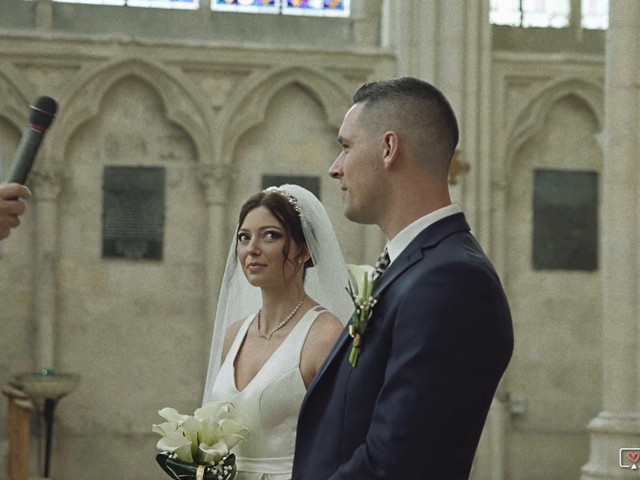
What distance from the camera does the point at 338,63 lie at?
10766mm

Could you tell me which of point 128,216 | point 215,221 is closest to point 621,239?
point 215,221

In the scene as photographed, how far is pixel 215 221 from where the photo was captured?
1051 centimetres

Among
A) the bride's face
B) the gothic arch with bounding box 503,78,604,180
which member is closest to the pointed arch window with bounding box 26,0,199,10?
the gothic arch with bounding box 503,78,604,180

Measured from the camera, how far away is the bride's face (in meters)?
3.71

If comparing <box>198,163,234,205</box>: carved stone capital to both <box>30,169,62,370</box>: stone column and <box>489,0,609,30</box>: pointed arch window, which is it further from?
<box>489,0,609,30</box>: pointed arch window

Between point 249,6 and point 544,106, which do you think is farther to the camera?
point 249,6

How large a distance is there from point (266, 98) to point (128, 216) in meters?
1.60

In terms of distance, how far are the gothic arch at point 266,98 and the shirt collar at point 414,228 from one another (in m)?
8.40

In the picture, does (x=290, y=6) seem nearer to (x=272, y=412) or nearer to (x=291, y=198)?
(x=291, y=198)

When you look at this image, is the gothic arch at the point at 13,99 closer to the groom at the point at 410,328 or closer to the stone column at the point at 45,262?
the stone column at the point at 45,262

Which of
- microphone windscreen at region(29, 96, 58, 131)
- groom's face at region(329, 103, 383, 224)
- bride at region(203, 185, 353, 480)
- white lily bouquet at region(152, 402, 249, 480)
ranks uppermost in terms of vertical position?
microphone windscreen at region(29, 96, 58, 131)

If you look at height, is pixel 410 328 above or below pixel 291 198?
below

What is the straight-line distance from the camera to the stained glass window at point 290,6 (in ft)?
36.6

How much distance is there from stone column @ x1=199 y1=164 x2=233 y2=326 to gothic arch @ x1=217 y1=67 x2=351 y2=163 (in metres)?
0.15
